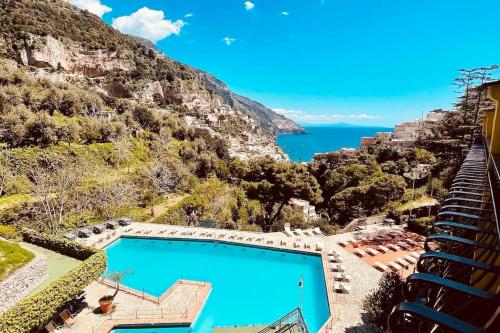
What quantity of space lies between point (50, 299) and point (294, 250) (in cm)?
1103

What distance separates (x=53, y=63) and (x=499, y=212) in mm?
58316

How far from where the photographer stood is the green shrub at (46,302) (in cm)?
855

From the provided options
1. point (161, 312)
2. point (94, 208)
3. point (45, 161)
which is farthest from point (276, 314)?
point (45, 161)

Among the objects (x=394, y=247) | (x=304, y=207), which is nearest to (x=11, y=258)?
(x=394, y=247)

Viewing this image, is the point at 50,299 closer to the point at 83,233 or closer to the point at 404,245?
the point at 83,233

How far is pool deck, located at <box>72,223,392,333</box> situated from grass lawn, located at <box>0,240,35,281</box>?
8.67 feet

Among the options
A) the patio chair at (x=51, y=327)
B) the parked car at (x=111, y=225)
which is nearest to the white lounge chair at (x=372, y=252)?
the patio chair at (x=51, y=327)

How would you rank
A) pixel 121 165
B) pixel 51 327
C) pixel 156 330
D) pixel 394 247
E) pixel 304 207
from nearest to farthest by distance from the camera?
1. pixel 51 327
2. pixel 156 330
3. pixel 394 247
4. pixel 304 207
5. pixel 121 165

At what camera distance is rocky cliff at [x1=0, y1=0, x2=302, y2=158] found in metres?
44.4

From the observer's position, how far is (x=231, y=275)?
49.3 feet

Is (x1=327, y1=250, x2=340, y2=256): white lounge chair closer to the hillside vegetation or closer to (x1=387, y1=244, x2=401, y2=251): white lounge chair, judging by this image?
(x1=387, y1=244, x2=401, y2=251): white lounge chair

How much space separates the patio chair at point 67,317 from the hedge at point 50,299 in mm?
336

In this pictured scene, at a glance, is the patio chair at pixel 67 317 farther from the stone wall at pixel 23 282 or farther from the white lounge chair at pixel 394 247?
the white lounge chair at pixel 394 247

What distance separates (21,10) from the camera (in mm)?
47656
